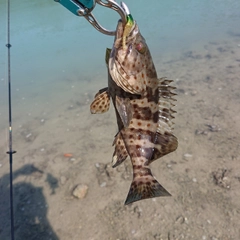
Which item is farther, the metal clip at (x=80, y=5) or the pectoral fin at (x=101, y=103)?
the pectoral fin at (x=101, y=103)

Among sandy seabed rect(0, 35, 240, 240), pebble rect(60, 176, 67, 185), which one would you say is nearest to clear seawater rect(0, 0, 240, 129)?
sandy seabed rect(0, 35, 240, 240)

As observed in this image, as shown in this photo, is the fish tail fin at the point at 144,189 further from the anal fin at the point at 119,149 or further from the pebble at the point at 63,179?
the pebble at the point at 63,179

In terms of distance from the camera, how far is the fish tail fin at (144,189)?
2.33 meters

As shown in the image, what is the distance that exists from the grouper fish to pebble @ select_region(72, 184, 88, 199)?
3383mm

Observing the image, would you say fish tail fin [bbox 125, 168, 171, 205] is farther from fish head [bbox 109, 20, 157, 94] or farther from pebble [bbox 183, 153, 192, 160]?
pebble [bbox 183, 153, 192, 160]

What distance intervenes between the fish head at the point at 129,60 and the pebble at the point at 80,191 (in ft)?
12.7

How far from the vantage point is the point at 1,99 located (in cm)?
968

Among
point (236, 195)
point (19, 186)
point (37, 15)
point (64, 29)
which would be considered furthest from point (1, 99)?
point (37, 15)

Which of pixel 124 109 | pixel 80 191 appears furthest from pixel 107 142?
pixel 124 109

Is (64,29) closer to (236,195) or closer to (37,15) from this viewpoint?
(37,15)

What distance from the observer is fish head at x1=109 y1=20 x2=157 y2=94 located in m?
2.08

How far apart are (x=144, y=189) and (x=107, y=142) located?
4.65m

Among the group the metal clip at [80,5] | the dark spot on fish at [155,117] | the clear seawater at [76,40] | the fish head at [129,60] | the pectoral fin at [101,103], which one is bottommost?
the clear seawater at [76,40]

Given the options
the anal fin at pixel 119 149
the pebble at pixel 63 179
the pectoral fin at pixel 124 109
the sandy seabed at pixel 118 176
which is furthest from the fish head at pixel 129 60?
the pebble at pixel 63 179
